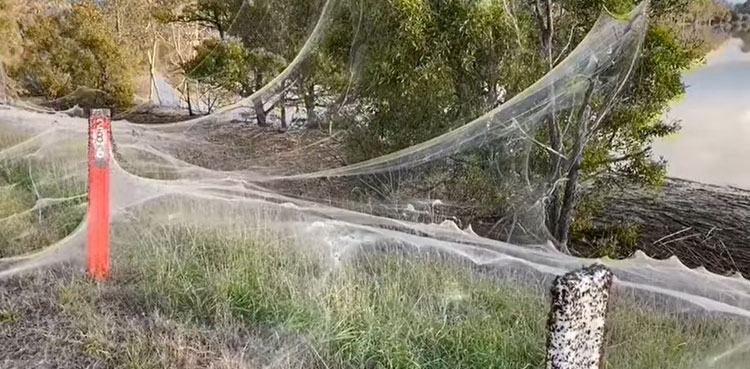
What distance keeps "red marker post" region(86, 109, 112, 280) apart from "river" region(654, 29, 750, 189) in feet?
13.4

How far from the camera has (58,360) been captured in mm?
2031

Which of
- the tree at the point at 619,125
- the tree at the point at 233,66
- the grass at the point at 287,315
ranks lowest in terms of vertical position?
the grass at the point at 287,315

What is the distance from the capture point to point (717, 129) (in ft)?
19.3

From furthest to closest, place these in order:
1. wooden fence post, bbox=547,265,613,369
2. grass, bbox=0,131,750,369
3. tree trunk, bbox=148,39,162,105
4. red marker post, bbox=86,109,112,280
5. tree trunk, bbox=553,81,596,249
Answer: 1. tree trunk, bbox=148,39,162,105
2. tree trunk, bbox=553,81,596,249
3. red marker post, bbox=86,109,112,280
4. grass, bbox=0,131,750,369
5. wooden fence post, bbox=547,265,613,369

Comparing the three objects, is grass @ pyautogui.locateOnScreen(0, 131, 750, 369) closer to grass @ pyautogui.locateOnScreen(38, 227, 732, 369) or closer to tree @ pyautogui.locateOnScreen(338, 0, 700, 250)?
grass @ pyautogui.locateOnScreen(38, 227, 732, 369)

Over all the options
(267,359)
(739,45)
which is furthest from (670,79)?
(739,45)

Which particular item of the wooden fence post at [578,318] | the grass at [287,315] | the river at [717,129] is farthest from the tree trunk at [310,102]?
the wooden fence post at [578,318]

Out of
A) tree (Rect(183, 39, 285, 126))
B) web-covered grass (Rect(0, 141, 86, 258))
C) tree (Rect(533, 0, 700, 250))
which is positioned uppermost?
tree (Rect(183, 39, 285, 126))

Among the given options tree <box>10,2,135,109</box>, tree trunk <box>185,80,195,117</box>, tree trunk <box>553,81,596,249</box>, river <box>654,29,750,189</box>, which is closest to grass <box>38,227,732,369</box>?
tree trunk <box>553,81,596,249</box>

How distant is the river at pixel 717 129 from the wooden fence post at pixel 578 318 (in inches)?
162

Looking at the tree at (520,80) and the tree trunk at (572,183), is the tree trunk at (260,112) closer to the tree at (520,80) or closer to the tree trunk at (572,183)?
the tree at (520,80)

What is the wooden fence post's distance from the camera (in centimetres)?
136

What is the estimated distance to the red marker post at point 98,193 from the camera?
8.49 ft

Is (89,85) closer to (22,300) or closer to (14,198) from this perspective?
(14,198)
